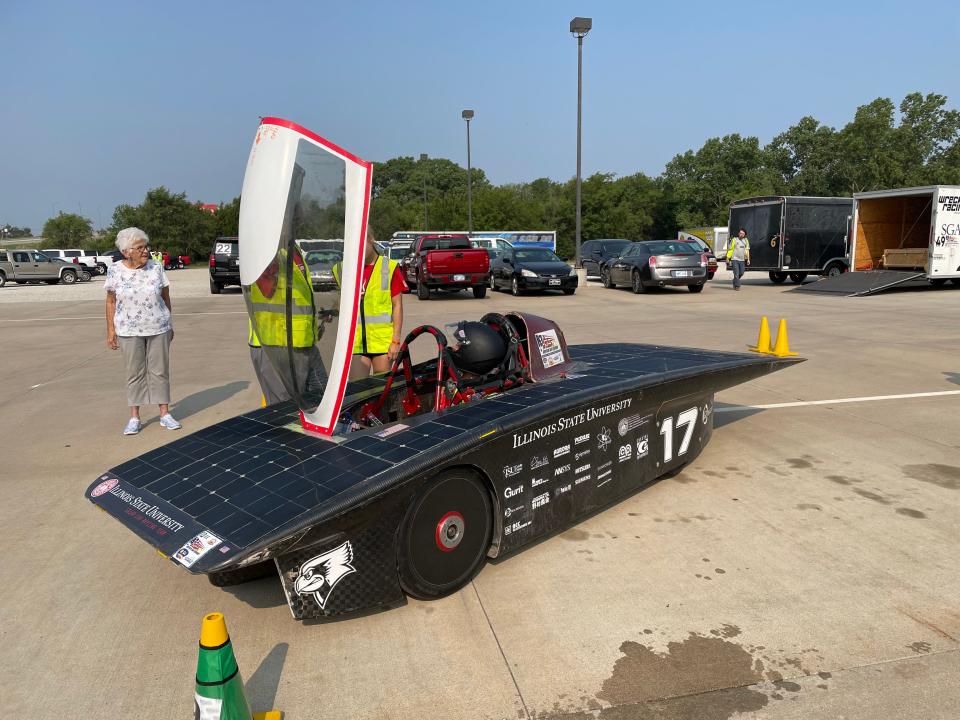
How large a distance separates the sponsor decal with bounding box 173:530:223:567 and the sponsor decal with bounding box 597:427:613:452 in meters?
2.07

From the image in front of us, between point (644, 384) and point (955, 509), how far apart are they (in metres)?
2.03

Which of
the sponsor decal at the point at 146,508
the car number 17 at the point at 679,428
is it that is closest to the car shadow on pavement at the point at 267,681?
the sponsor decal at the point at 146,508

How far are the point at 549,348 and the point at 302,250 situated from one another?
172 cm

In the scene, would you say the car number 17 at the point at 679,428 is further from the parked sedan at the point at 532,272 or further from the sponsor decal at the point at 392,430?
the parked sedan at the point at 532,272

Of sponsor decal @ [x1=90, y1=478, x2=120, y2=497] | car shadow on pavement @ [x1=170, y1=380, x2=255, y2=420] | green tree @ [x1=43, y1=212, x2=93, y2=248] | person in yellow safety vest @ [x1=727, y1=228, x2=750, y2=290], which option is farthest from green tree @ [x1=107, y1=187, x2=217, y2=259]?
sponsor decal @ [x1=90, y1=478, x2=120, y2=497]

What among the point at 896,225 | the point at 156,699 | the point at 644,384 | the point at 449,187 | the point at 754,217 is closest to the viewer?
the point at 156,699

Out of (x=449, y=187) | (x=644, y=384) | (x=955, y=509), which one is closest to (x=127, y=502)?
(x=644, y=384)

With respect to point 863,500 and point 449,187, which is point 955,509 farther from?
point 449,187

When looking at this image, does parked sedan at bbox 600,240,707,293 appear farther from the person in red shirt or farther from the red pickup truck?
the person in red shirt

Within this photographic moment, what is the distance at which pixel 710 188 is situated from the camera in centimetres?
7294

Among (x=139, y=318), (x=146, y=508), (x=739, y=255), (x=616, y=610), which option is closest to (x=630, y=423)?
(x=616, y=610)

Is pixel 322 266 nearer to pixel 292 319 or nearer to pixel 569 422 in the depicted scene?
pixel 292 319

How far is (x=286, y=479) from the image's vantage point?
297 cm

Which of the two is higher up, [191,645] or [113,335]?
[113,335]
